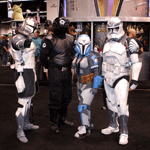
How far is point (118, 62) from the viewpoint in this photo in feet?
9.72

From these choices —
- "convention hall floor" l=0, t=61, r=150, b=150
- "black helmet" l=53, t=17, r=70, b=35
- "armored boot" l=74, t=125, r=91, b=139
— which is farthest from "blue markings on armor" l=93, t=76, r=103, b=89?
"black helmet" l=53, t=17, r=70, b=35

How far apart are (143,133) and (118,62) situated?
3.88 ft

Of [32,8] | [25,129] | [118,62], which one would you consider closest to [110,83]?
[118,62]

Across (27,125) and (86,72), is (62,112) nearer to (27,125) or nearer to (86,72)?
(27,125)

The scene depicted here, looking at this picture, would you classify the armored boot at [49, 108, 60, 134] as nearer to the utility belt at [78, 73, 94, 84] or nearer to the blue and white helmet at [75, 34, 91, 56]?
the utility belt at [78, 73, 94, 84]

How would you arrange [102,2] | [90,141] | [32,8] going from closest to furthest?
[90,141] → [102,2] → [32,8]

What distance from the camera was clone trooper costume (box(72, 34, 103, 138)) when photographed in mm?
3068

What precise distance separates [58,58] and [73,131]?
3.62 feet

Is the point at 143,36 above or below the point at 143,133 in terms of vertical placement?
above

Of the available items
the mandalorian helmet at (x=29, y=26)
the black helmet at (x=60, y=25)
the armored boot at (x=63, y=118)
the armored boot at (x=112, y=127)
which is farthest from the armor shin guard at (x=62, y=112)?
the mandalorian helmet at (x=29, y=26)

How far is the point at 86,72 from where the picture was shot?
3.12m

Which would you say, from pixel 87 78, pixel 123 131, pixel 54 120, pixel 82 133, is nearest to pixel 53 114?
pixel 54 120

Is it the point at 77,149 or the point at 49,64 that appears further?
the point at 49,64

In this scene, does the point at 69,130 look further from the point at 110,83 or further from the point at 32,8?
the point at 32,8
